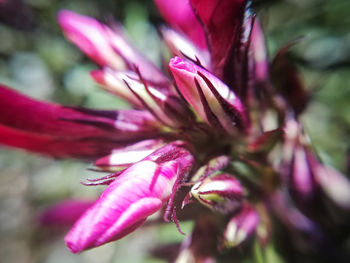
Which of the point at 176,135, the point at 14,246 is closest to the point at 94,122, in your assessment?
the point at 176,135

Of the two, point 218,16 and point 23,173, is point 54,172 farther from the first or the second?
point 218,16

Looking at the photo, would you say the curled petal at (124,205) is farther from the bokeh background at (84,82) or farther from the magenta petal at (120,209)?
the bokeh background at (84,82)

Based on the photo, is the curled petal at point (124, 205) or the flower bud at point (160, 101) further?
the flower bud at point (160, 101)

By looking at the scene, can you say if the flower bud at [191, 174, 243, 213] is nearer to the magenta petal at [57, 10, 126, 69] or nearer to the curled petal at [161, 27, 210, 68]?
the curled petal at [161, 27, 210, 68]

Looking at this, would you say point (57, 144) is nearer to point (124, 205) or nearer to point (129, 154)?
point (129, 154)

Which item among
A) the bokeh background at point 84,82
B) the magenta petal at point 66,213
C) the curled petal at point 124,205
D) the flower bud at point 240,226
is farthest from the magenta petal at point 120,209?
the magenta petal at point 66,213

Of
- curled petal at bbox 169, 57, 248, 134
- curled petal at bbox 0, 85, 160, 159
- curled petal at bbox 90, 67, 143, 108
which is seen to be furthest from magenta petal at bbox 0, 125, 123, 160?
curled petal at bbox 169, 57, 248, 134
